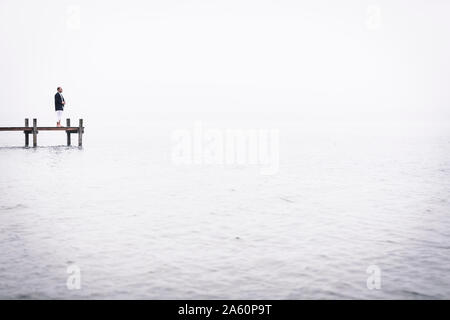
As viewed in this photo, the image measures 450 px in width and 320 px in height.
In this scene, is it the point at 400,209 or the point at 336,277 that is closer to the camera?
the point at 336,277

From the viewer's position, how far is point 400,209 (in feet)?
52.2

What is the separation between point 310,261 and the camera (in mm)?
10109

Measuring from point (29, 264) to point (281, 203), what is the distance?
875 cm

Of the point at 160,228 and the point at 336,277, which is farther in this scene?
the point at 160,228

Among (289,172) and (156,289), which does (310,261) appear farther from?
(289,172)

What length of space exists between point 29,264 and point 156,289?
267 cm

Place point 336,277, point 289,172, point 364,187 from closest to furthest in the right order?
point 336,277 < point 364,187 < point 289,172
